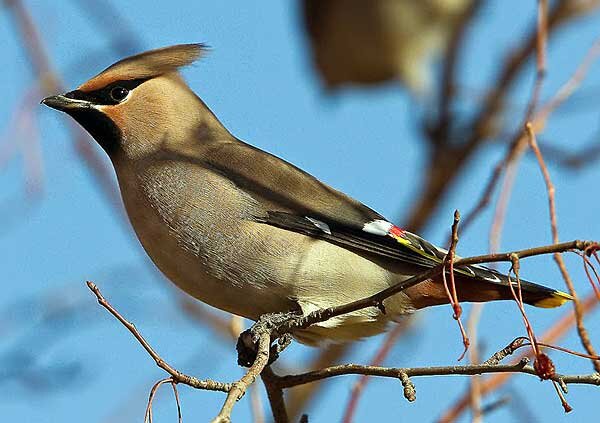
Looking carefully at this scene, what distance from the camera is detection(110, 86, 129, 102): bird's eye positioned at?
4.33 m

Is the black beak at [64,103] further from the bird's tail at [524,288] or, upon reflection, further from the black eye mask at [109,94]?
the bird's tail at [524,288]

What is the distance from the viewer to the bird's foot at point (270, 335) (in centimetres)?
362

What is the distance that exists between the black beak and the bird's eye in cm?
10

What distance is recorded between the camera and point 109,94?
433cm

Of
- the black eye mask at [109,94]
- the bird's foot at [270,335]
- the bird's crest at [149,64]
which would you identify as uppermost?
the bird's crest at [149,64]

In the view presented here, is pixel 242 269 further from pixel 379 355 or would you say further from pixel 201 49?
pixel 201 49

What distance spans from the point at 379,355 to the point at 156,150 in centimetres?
107

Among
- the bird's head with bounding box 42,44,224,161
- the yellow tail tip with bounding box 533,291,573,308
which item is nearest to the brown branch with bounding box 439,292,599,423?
the yellow tail tip with bounding box 533,291,573,308

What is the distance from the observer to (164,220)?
381cm

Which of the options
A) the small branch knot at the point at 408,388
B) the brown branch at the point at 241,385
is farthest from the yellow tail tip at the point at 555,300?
the small branch knot at the point at 408,388

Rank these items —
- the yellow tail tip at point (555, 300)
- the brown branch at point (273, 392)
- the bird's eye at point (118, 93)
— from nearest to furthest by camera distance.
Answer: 1. the brown branch at point (273, 392)
2. the yellow tail tip at point (555, 300)
3. the bird's eye at point (118, 93)

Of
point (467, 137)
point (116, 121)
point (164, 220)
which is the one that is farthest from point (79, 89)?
point (467, 137)

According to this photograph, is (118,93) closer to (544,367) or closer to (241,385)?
(241,385)

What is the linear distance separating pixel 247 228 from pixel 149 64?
899mm
